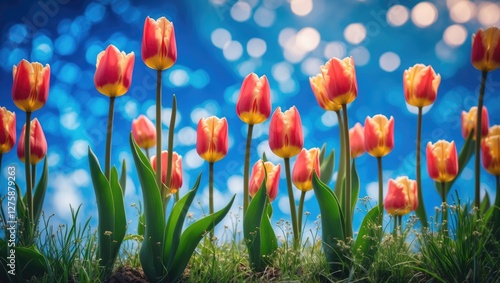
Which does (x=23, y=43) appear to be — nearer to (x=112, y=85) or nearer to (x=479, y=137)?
(x=112, y=85)

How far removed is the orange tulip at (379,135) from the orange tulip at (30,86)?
103cm

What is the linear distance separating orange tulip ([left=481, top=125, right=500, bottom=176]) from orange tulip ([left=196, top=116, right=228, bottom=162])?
1028mm

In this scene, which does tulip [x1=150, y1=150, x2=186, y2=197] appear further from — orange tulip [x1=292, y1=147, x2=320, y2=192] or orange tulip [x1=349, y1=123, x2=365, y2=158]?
orange tulip [x1=349, y1=123, x2=365, y2=158]

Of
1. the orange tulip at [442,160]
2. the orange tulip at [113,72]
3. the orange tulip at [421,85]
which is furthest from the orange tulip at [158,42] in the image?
the orange tulip at [442,160]

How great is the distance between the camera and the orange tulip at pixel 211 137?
65.3 inches

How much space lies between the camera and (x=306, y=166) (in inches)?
67.3

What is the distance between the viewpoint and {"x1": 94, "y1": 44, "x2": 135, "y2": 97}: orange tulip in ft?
5.06

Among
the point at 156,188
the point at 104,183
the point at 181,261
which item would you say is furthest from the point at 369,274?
the point at 104,183

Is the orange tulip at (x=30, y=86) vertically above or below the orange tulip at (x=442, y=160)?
above

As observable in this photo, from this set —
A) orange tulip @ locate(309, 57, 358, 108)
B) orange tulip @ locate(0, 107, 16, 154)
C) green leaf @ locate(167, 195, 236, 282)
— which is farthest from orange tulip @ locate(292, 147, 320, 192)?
orange tulip @ locate(0, 107, 16, 154)

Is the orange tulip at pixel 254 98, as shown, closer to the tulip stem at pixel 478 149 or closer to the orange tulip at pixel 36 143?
the orange tulip at pixel 36 143

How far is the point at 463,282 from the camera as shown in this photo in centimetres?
153

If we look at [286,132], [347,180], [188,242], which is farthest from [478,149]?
[188,242]

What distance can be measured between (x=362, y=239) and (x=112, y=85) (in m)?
0.84
